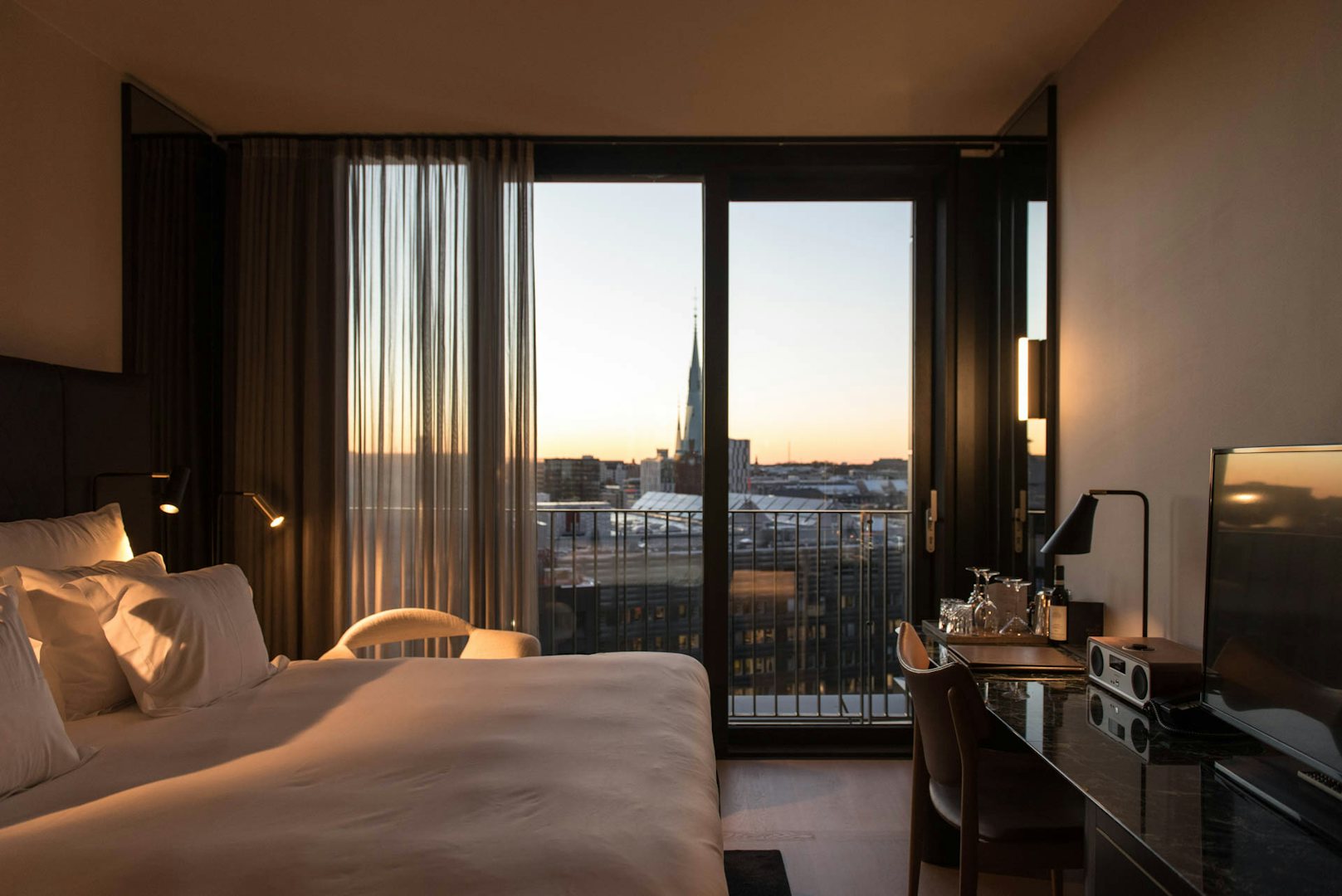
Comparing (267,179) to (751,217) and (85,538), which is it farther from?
(751,217)

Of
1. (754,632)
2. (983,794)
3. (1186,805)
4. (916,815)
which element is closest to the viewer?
(1186,805)

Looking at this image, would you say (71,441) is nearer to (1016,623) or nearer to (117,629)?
(117,629)

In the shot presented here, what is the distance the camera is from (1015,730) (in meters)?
1.80

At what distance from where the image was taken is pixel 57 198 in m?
2.82

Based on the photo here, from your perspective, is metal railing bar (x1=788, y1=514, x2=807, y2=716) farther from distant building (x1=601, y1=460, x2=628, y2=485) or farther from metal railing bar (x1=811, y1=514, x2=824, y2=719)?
distant building (x1=601, y1=460, x2=628, y2=485)

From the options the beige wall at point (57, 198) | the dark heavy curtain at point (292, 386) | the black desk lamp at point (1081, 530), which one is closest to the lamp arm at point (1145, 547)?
the black desk lamp at point (1081, 530)

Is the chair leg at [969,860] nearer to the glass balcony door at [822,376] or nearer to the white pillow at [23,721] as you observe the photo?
the glass balcony door at [822,376]

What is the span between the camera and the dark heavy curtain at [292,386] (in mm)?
3568

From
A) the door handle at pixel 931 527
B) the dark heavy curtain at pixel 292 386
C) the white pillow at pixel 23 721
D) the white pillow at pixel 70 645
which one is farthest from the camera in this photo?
the door handle at pixel 931 527

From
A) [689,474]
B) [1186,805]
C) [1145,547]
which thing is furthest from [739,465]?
[1186,805]

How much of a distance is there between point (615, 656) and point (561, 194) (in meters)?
2.16

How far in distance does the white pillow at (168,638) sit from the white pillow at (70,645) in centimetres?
3

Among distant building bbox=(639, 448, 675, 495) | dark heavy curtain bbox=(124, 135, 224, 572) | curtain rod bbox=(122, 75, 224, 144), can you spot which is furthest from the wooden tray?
curtain rod bbox=(122, 75, 224, 144)

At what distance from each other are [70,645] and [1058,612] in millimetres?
2724
